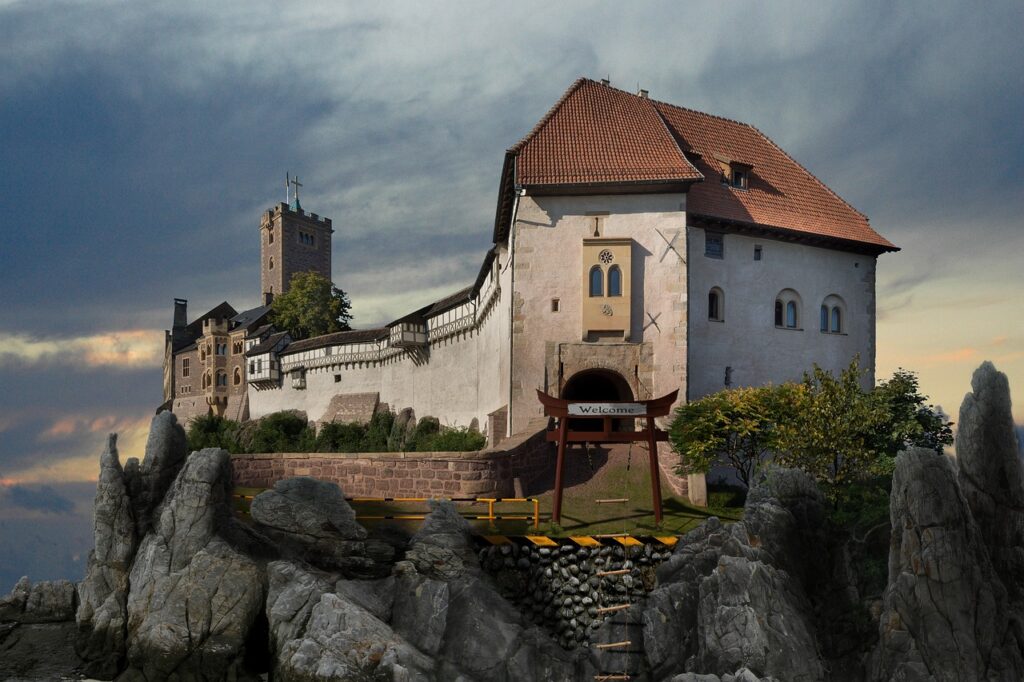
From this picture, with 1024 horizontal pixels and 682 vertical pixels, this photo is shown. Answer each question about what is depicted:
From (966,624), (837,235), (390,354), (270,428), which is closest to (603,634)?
(966,624)

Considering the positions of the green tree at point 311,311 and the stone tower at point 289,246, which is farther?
the stone tower at point 289,246

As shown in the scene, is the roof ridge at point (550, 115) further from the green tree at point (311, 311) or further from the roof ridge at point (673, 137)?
the green tree at point (311, 311)

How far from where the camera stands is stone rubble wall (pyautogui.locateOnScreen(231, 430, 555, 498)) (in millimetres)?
25000

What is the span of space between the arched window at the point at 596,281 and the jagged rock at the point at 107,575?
17.0 metres

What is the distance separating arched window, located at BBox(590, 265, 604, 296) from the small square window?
18.4 ft

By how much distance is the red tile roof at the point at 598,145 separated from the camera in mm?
30844

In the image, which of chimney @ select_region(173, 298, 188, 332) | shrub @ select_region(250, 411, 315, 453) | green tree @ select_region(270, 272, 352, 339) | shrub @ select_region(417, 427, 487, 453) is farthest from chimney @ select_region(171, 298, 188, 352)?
shrub @ select_region(417, 427, 487, 453)

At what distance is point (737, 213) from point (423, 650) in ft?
76.5

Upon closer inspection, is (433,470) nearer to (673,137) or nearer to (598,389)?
(598,389)

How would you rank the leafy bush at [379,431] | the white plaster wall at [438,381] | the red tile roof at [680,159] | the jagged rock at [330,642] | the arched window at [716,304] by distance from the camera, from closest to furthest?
1. the jagged rock at [330,642]
2. the red tile roof at [680,159]
3. the arched window at [716,304]
4. the white plaster wall at [438,381]
5. the leafy bush at [379,431]

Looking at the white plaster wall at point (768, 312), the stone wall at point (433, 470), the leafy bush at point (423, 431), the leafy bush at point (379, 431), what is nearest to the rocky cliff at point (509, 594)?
the stone wall at point (433, 470)

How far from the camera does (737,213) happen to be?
34.4m

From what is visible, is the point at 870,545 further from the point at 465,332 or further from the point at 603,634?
the point at 465,332

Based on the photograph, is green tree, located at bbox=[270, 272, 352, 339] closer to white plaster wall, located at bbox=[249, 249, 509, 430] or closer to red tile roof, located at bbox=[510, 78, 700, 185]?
white plaster wall, located at bbox=[249, 249, 509, 430]
